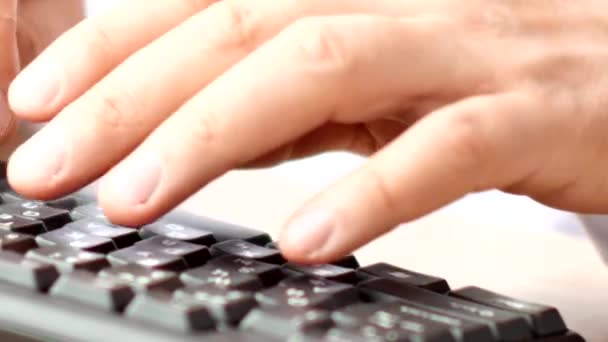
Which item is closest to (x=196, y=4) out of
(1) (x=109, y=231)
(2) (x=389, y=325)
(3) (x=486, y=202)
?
(1) (x=109, y=231)

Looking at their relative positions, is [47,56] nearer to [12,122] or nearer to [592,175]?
[12,122]

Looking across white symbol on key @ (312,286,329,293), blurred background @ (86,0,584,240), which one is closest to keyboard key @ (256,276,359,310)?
white symbol on key @ (312,286,329,293)

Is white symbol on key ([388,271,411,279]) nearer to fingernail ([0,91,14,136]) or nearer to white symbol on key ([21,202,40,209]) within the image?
white symbol on key ([21,202,40,209])

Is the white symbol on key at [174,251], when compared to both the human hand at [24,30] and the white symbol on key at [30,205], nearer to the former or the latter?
the white symbol on key at [30,205]

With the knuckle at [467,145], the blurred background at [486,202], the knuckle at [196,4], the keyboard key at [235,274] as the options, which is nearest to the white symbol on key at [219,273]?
the keyboard key at [235,274]

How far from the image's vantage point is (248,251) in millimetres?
370

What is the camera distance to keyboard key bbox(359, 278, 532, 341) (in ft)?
0.97

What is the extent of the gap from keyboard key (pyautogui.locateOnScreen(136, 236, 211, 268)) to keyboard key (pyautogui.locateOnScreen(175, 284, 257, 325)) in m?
0.04

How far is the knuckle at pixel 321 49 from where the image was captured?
38 cm

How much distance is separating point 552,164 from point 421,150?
79mm

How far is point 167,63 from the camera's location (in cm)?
42

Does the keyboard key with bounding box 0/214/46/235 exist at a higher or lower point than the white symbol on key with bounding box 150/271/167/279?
higher

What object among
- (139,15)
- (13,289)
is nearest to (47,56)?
(139,15)

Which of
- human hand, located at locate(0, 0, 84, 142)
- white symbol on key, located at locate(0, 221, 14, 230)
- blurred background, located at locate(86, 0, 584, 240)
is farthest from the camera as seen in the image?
blurred background, located at locate(86, 0, 584, 240)
